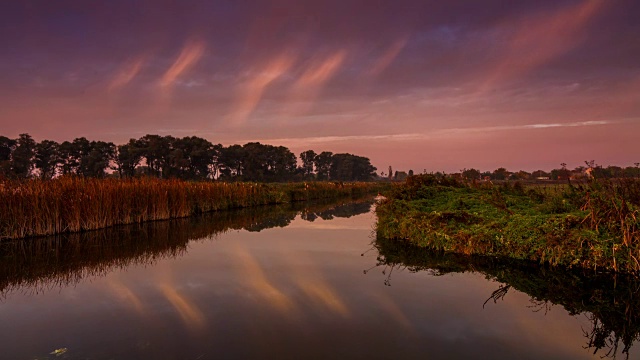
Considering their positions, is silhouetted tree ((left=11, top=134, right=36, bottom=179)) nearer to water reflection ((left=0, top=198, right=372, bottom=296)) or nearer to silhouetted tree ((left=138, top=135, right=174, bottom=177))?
silhouetted tree ((left=138, top=135, right=174, bottom=177))

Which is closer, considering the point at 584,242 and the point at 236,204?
the point at 584,242

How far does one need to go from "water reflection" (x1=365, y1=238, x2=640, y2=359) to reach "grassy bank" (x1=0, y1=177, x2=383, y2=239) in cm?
1326

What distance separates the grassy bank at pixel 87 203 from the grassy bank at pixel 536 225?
12808 millimetres

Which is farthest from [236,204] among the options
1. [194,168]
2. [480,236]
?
[194,168]

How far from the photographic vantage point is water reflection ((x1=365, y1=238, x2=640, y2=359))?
5945 mm

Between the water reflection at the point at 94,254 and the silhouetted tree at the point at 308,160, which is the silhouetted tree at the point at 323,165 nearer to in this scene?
the silhouetted tree at the point at 308,160

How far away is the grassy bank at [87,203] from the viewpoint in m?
14.6

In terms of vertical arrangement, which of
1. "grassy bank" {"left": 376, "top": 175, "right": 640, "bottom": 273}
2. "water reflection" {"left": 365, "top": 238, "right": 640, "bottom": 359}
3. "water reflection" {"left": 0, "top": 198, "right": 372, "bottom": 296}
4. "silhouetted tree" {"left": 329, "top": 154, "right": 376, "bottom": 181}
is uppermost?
"silhouetted tree" {"left": 329, "top": 154, "right": 376, "bottom": 181}

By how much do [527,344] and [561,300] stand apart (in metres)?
2.46

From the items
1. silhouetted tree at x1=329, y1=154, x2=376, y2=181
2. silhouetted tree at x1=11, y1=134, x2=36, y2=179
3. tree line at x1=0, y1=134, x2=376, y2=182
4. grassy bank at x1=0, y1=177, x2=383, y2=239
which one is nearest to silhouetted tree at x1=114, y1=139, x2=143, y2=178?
tree line at x1=0, y1=134, x2=376, y2=182

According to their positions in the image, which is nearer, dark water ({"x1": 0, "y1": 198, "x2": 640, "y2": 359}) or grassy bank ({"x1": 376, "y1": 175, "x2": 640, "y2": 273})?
→ dark water ({"x1": 0, "y1": 198, "x2": 640, "y2": 359})

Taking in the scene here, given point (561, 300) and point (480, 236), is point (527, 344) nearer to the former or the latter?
point (561, 300)

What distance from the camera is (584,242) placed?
9.41 metres

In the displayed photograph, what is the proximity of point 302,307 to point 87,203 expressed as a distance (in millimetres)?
14210
